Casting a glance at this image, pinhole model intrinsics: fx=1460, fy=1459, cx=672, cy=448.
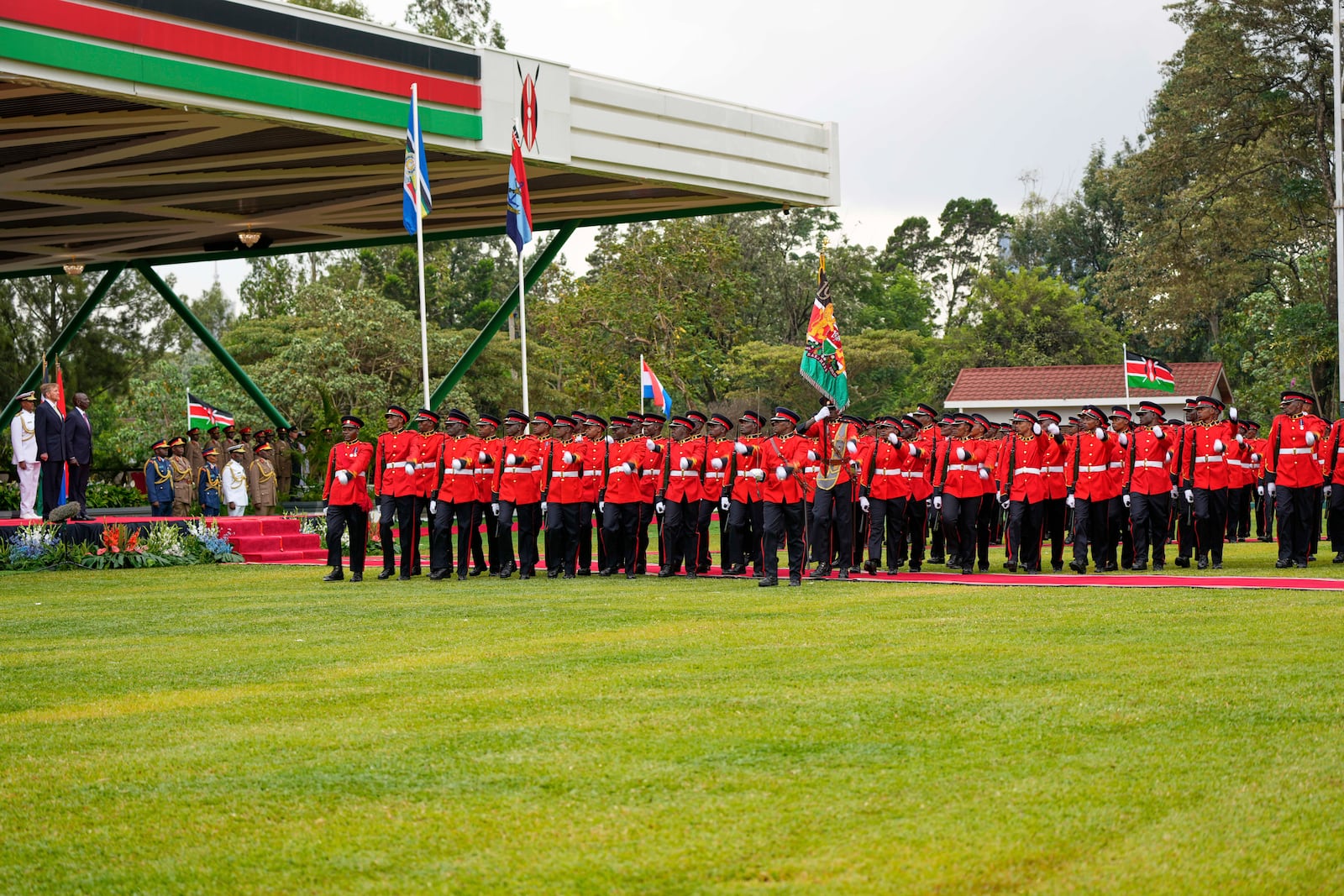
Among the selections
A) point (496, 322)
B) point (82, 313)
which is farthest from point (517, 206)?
→ point (82, 313)

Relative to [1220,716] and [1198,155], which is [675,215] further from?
[1220,716]

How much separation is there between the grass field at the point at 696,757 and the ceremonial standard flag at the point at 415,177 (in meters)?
9.00

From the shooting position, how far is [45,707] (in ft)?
26.2

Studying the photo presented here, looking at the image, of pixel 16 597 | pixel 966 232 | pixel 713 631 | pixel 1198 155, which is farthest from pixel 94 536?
pixel 966 232

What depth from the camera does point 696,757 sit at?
20.2 ft

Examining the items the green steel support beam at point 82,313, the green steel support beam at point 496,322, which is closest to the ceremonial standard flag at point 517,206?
the green steel support beam at point 496,322

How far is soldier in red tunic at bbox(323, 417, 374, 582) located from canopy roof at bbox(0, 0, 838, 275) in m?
4.64

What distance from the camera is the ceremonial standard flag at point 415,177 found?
18.7 metres

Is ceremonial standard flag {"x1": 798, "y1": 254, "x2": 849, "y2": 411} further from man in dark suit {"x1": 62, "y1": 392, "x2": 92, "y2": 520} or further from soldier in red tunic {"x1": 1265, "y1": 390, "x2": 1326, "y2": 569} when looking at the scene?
man in dark suit {"x1": 62, "y1": 392, "x2": 92, "y2": 520}

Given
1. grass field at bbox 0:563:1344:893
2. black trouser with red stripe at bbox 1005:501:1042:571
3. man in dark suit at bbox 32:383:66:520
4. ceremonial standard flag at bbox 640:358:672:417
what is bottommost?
grass field at bbox 0:563:1344:893

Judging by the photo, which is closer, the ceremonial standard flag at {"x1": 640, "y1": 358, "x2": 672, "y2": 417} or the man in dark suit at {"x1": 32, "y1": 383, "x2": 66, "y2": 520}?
the man in dark suit at {"x1": 32, "y1": 383, "x2": 66, "y2": 520}

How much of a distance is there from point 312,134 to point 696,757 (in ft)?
52.4

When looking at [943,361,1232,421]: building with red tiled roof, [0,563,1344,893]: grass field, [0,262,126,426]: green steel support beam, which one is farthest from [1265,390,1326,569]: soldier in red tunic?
[0,262,126,426]: green steel support beam

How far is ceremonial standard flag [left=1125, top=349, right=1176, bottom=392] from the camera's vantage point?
2666 cm
